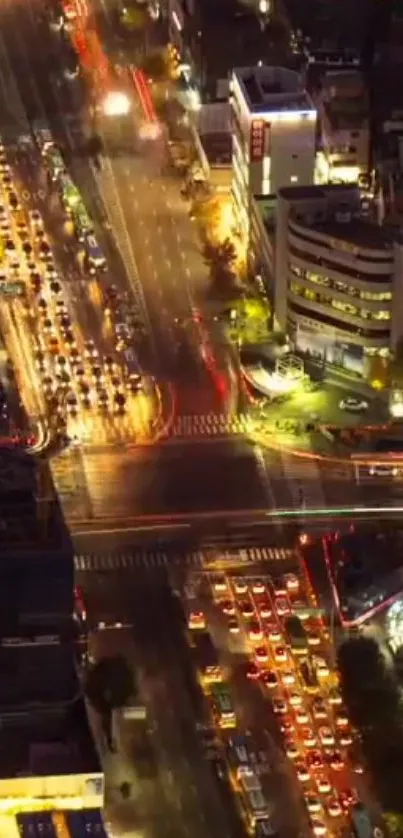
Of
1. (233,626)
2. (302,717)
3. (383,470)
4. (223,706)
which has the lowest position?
(302,717)

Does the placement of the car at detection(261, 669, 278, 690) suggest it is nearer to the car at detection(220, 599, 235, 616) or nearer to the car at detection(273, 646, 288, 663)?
the car at detection(273, 646, 288, 663)

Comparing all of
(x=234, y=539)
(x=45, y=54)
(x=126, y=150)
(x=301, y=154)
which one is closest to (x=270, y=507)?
(x=234, y=539)

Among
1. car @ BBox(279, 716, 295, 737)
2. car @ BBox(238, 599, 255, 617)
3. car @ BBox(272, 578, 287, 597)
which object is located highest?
car @ BBox(272, 578, 287, 597)

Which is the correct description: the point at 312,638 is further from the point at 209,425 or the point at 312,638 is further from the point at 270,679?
the point at 209,425

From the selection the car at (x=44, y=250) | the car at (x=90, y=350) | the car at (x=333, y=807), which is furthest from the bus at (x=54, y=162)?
the car at (x=333, y=807)

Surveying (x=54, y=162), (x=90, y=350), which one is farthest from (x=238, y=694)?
(x=54, y=162)

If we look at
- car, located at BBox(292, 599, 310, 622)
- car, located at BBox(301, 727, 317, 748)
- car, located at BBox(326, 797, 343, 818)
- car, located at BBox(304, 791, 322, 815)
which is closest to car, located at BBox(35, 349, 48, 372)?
car, located at BBox(292, 599, 310, 622)
